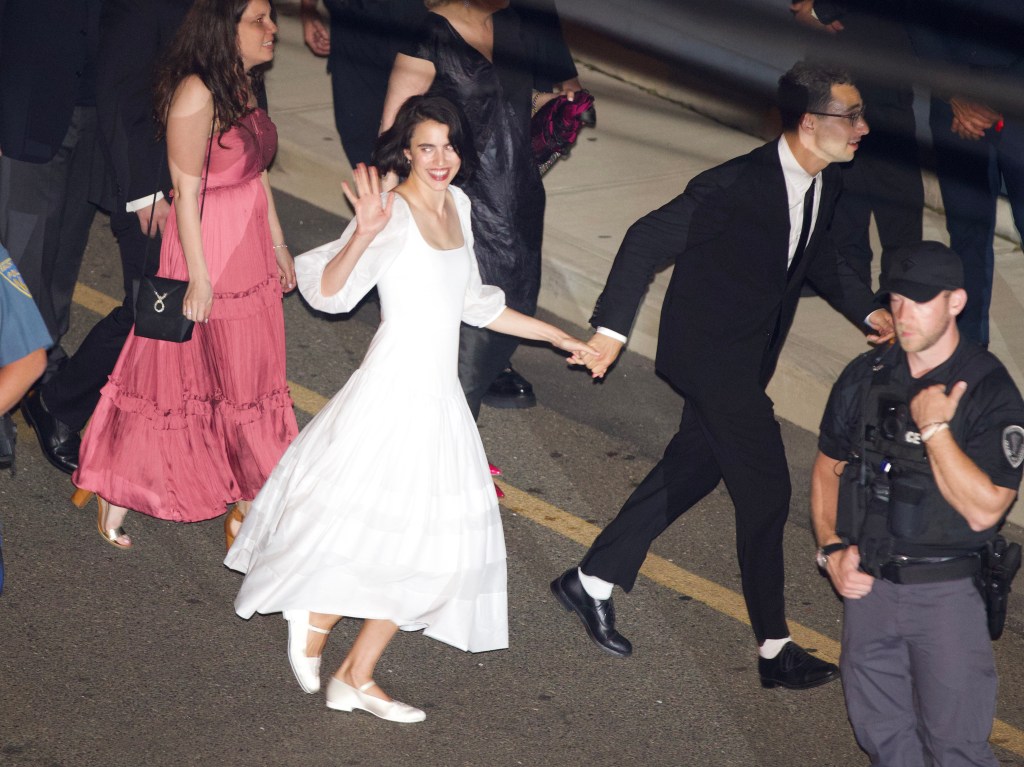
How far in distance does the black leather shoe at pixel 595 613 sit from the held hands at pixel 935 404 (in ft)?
5.49

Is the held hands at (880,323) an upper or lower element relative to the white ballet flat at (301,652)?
upper

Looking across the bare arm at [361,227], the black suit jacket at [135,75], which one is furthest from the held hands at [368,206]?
the black suit jacket at [135,75]

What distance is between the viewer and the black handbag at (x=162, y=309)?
4871 millimetres

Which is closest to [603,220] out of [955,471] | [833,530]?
[833,530]

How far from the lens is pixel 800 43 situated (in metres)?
1.13

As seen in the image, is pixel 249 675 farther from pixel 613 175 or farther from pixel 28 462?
pixel 613 175

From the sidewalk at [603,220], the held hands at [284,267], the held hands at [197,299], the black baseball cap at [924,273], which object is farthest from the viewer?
the sidewalk at [603,220]

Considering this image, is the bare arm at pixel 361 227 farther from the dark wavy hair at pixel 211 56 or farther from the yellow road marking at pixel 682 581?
the yellow road marking at pixel 682 581

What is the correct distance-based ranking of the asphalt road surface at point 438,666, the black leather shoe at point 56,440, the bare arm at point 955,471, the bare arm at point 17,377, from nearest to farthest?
the bare arm at point 955,471
the bare arm at point 17,377
the asphalt road surface at point 438,666
the black leather shoe at point 56,440

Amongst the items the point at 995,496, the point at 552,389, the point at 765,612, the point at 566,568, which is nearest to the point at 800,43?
the point at 995,496

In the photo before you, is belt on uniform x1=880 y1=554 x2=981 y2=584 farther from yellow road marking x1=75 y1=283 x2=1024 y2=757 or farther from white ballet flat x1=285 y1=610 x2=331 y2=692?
white ballet flat x1=285 y1=610 x2=331 y2=692

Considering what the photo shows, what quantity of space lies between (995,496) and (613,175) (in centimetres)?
608

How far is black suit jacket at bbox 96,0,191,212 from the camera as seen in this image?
508 centimetres

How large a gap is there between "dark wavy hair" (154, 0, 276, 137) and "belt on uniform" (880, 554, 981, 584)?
9.02 ft
